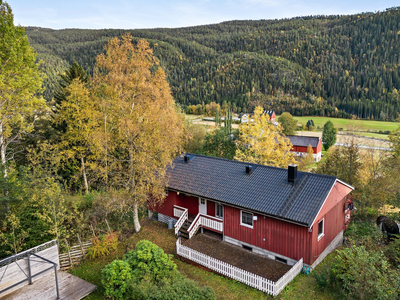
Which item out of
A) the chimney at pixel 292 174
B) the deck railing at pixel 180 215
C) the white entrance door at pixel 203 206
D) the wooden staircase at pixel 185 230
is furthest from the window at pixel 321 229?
the deck railing at pixel 180 215

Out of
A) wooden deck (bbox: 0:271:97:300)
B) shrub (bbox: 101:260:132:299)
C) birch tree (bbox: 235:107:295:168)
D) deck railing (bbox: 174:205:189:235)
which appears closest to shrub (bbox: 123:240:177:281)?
shrub (bbox: 101:260:132:299)

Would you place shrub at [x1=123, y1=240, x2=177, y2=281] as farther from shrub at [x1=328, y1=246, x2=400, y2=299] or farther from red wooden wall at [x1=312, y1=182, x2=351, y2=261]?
red wooden wall at [x1=312, y1=182, x2=351, y2=261]

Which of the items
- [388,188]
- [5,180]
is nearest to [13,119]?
[5,180]

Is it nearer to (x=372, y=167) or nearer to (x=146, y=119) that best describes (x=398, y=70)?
(x=372, y=167)

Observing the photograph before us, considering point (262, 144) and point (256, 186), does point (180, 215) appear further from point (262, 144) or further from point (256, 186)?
point (262, 144)

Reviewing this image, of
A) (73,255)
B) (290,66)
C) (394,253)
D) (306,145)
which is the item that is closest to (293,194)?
(394,253)
